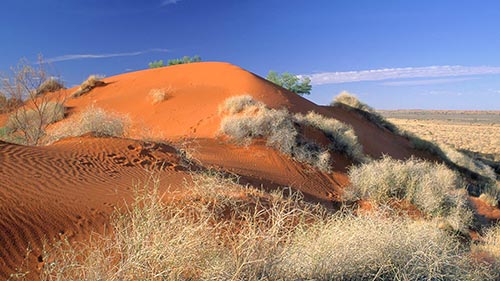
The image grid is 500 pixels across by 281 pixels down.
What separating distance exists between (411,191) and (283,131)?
5.31m

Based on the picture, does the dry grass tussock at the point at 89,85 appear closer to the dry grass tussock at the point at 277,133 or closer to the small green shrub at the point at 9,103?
the small green shrub at the point at 9,103

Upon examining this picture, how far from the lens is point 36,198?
688 centimetres

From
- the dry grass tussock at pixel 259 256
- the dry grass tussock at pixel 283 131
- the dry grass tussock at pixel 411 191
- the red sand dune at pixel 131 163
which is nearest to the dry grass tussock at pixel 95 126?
the red sand dune at pixel 131 163

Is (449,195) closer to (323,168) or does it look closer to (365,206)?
(365,206)

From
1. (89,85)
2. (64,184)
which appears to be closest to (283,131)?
(64,184)

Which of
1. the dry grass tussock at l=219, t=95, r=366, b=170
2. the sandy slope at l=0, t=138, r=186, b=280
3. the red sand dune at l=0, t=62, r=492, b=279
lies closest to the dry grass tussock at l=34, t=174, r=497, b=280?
the sandy slope at l=0, t=138, r=186, b=280

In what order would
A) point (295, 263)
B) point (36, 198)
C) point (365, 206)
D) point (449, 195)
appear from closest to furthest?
point (295, 263), point (36, 198), point (365, 206), point (449, 195)

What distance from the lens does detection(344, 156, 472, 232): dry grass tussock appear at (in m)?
10.9

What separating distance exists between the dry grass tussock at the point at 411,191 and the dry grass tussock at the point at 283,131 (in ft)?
8.33

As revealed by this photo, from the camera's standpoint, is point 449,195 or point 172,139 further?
point 172,139

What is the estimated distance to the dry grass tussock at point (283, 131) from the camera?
48.9 ft

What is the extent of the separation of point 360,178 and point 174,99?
1351cm

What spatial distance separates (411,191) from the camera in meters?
11.4

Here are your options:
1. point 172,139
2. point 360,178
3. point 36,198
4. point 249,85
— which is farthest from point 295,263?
point 249,85
